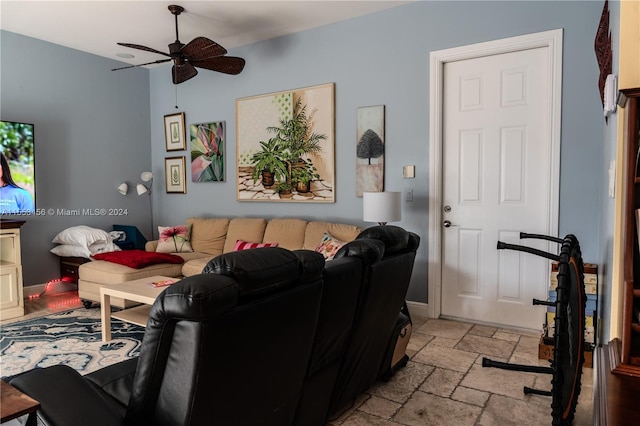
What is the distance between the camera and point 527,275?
3521 millimetres

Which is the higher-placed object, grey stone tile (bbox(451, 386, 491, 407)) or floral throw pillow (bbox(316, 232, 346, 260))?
floral throw pillow (bbox(316, 232, 346, 260))

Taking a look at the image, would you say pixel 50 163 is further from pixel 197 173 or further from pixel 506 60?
pixel 506 60

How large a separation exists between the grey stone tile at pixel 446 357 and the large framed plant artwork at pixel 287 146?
6.15ft

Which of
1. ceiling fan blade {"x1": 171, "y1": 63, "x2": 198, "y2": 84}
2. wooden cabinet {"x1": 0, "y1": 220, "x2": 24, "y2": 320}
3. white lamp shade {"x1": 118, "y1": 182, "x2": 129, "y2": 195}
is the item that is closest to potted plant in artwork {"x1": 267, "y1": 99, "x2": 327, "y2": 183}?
ceiling fan blade {"x1": 171, "y1": 63, "x2": 198, "y2": 84}

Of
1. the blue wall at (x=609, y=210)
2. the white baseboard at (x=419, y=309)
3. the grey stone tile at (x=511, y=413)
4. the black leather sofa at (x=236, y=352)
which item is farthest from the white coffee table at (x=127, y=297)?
the blue wall at (x=609, y=210)

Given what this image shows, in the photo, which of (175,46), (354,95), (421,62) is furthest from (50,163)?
(421,62)

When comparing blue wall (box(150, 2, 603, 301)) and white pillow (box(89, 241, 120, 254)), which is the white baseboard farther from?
white pillow (box(89, 241, 120, 254))

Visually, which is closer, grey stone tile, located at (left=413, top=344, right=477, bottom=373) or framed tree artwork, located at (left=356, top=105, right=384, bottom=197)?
grey stone tile, located at (left=413, top=344, right=477, bottom=373)

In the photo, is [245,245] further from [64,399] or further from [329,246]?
[64,399]

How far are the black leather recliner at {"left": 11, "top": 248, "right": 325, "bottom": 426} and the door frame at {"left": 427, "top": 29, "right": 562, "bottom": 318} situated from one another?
2526mm

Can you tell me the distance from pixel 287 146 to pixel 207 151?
1.27 meters

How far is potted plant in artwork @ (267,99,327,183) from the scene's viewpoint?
14.9ft

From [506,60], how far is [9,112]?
4.88 meters

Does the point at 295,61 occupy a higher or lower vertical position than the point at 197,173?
higher
